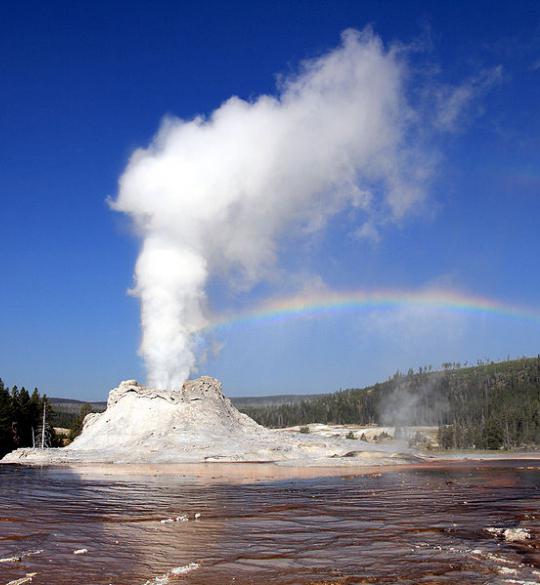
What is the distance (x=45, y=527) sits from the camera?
63.7ft

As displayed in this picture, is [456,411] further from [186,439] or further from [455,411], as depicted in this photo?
[186,439]

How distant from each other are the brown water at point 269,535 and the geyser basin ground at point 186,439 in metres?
22.9

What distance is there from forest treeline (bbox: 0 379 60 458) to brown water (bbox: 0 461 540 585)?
46.3 m

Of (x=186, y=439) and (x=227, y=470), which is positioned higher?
(x=186, y=439)

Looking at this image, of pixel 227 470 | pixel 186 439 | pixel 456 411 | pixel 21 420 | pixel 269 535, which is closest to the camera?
pixel 269 535

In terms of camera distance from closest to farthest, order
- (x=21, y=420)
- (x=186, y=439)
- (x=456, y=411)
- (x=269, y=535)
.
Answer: (x=269, y=535), (x=186, y=439), (x=21, y=420), (x=456, y=411)

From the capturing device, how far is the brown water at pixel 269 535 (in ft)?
41.2

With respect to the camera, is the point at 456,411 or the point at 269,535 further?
the point at 456,411

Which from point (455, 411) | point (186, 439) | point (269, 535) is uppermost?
point (269, 535)

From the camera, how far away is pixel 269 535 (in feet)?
57.3

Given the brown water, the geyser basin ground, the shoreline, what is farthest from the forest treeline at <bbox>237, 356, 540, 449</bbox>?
the brown water

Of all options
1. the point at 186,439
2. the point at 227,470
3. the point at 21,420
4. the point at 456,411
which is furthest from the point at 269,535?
the point at 456,411

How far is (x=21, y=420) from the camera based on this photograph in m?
80.4

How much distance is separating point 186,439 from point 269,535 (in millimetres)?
42029
